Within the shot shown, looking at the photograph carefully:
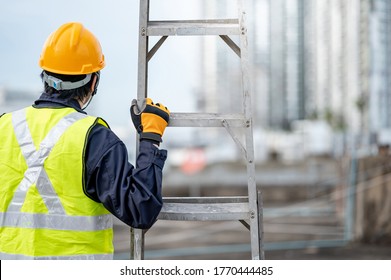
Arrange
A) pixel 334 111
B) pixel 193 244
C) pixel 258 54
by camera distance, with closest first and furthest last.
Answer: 1. pixel 193 244
2. pixel 334 111
3. pixel 258 54

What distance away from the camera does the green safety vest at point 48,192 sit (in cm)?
241

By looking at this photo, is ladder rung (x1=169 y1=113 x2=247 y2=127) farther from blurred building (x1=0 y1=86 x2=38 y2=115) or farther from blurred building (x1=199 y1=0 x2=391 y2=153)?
blurred building (x1=199 y1=0 x2=391 y2=153)

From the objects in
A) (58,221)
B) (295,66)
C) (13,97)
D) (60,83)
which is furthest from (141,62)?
(295,66)

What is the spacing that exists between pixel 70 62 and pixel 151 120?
382 mm

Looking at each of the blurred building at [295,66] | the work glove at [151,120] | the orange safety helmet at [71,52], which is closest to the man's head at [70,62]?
the orange safety helmet at [71,52]

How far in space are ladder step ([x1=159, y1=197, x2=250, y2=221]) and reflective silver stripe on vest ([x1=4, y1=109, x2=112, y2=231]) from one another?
0.44 metres

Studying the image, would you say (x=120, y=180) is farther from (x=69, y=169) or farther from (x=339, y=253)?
(x=339, y=253)

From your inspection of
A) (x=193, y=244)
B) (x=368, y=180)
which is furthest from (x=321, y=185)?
(x=368, y=180)

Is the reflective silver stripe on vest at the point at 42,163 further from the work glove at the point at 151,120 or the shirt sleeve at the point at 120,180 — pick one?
the work glove at the point at 151,120

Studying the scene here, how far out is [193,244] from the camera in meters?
13.0

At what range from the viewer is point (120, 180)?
2346 millimetres

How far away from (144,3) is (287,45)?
92108 mm

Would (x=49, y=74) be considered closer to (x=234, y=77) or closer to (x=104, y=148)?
(x=104, y=148)
